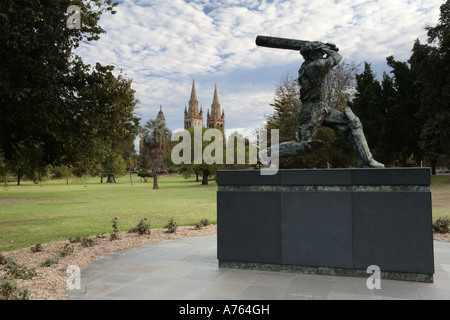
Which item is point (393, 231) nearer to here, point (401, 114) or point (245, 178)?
point (245, 178)

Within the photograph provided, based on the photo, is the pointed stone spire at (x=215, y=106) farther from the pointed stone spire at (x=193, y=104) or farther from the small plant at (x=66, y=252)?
the small plant at (x=66, y=252)

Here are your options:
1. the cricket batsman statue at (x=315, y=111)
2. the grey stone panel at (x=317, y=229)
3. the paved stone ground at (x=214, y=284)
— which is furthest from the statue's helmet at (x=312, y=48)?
the paved stone ground at (x=214, y=284)

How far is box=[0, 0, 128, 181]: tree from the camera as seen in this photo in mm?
7344

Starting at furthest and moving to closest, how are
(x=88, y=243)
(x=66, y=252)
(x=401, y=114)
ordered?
(x=401, y=114) → (x=88, y=243) → (x=66, y=252)

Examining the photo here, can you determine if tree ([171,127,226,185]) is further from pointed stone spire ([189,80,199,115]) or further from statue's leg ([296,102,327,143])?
pointed stone spire ([189,80,199,115])

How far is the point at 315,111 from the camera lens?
18.9 ft

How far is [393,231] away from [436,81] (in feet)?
87.1

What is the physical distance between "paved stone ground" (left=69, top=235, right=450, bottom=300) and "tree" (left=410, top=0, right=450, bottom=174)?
22441mm

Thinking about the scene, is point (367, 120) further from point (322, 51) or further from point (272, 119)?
point (322, 51)

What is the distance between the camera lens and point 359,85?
33688mm

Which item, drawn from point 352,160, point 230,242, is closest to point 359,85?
point 352,160

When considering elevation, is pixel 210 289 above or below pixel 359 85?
below

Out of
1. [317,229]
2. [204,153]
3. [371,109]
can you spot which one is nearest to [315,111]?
[317,229]
